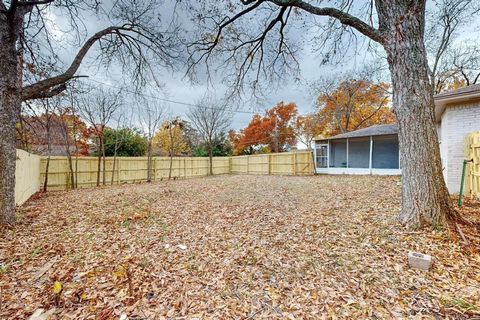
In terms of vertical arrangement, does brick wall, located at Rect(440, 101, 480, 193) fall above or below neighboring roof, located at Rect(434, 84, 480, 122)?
below

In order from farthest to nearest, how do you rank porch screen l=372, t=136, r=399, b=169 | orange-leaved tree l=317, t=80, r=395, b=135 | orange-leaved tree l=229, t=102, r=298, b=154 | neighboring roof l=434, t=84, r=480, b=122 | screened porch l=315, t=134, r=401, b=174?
orange-leaved tree l=229, t=102, r=298, b=154, orange-leaved tree l=317, t=80, r=395, b=135, screened porch l=315, t=134, r=401, b=174, porch screen l=372, t=136, r=399, b=169, neighboring roof l=434, t=84, r=480, b=122

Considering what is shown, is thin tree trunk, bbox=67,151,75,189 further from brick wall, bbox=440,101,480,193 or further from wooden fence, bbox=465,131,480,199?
brick wall, bbox=440,101,480,193

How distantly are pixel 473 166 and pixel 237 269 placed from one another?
19.4ft

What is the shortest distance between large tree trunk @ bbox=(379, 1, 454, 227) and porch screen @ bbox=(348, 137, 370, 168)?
1229 cm

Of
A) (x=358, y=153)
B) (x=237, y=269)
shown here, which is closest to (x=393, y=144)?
(x=358, y=153)

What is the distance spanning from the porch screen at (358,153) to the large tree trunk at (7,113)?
609 inches

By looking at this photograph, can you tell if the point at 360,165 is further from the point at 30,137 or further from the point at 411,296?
the point at 30,137

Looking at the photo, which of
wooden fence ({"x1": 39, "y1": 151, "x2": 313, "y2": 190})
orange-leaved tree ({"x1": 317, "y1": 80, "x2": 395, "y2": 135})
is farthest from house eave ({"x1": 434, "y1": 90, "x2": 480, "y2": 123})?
orange-leaved tree ({"x1": 317, "y1": 80, "x2": 395, "y2": 135})

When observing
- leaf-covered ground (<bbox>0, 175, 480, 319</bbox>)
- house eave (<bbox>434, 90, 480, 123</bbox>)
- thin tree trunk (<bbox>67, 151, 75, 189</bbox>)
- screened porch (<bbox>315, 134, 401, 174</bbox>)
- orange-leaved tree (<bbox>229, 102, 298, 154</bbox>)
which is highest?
orange-leaved tree (<bbox>229, 102, 298, 154</bbox>)

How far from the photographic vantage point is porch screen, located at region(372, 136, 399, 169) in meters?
13.1

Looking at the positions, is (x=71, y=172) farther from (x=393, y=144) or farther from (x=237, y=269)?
(x=393, y=144)

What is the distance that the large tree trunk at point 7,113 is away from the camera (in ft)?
10.9

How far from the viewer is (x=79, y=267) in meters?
2.34

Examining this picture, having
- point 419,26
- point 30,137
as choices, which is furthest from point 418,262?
point 30,137
